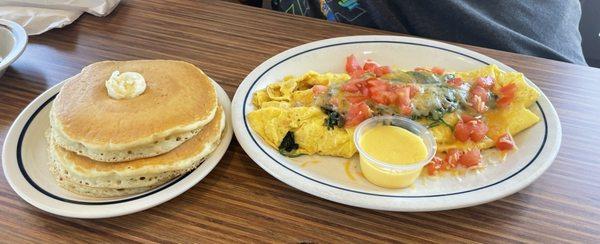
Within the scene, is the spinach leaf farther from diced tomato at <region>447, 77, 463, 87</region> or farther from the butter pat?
diced tomato at <region>447, 77, 463, 87</region>

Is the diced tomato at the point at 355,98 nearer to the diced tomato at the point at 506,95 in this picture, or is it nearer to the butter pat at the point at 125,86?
the diced tomato at the point at 506,95

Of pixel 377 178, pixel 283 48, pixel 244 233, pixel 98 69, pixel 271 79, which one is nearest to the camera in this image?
pixel 244 233

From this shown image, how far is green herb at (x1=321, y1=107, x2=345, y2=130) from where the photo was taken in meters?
1.38

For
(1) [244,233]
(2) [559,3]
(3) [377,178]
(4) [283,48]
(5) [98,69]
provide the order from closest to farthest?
(1) [244,233] → (3) [377,178] → (5) [98,69] → (4) [283,48] → (2) [559,3]

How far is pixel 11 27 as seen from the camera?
1647mm

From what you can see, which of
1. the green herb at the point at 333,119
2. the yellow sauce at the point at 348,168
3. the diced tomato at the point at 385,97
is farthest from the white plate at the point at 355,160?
the diced tomato at the point at 385,97

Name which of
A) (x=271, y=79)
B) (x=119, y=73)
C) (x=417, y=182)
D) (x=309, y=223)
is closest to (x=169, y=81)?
(x=119, y=73)

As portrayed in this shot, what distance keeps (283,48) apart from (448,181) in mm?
836

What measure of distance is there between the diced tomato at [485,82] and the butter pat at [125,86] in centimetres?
101

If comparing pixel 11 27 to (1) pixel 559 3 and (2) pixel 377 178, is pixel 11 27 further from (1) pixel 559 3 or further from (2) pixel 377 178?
(1) pixel 559 3

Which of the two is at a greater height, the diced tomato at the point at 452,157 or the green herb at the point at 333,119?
the green herb at the point at 333,119

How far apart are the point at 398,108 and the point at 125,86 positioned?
2.50 ft

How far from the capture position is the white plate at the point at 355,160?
112 cm

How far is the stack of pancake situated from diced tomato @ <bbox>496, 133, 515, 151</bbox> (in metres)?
0.79
